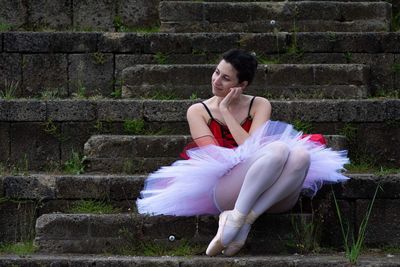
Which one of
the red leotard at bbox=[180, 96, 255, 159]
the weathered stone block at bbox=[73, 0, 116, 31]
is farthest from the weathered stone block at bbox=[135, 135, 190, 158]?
the weathered stone block at bbox=[73, 0, 116, 31]

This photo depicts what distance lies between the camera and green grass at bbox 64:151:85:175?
680cm

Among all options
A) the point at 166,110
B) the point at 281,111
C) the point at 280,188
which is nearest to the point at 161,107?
the point at 166,110

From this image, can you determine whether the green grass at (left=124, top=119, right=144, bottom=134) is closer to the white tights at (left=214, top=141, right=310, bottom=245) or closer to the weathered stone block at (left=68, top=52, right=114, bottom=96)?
the weathered stone block at (left=68, top=52, right=114, bottom=96)

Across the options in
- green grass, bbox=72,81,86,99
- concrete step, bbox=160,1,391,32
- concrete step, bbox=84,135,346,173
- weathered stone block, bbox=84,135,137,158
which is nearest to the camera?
concrete step, bbox=84,135,346,173

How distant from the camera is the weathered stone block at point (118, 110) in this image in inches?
284

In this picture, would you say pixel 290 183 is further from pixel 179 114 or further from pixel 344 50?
pixel 344 50

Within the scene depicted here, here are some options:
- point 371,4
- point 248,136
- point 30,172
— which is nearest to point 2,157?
point 30,172

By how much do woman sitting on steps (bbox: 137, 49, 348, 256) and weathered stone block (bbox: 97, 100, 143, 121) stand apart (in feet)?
3.48

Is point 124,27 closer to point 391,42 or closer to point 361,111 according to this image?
point 391,42

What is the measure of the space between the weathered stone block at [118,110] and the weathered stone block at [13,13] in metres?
2.43

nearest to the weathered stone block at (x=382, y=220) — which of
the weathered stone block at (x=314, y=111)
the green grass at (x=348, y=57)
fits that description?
the weathered stone block at (x=314, y=111)

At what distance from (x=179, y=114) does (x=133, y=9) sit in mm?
2453

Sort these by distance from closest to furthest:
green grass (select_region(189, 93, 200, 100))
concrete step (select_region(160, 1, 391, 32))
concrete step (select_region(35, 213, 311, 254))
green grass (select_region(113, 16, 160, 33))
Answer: concrete step (select_region(35, 213, 311, 254)) → green grass (select_region(189, 93, 200, 100)) → concrete step (select_region(160, 1, 391, 32)) → green grass (select_region(113, 16, 160, 33))

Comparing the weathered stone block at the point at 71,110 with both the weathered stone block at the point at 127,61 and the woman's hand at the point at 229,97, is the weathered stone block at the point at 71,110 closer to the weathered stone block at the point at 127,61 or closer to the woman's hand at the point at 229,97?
the weathered stone block at the point at 127,61
